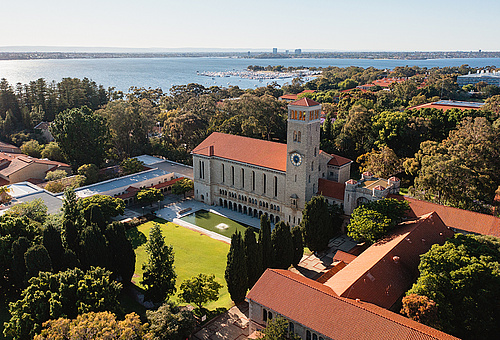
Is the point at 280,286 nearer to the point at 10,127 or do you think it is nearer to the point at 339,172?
the point at 339,172

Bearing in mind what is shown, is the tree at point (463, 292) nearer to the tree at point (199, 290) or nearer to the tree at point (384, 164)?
the tree at point (199, 290)

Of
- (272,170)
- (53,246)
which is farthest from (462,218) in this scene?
(53,246)

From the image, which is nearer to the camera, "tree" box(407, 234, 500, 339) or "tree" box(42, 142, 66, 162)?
"tree" box(407, 234, 500, 339)

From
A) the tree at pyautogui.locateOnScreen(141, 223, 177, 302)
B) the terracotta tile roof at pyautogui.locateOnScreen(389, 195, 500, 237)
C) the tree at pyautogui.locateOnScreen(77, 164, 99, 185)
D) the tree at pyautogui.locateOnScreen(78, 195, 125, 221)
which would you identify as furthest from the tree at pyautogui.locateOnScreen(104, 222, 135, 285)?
the tree at pyautogui.locateOnScreen(77, 164, 99, 185)

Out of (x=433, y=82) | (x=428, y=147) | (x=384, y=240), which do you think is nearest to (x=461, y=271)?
(x=384, y=240)

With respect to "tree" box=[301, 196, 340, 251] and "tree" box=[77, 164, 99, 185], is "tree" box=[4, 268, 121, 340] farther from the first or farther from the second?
"tree" box=[77, 164, 99, 185]

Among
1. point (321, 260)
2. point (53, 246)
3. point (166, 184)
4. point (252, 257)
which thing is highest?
point (53, 246)

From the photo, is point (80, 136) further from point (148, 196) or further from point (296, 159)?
point (296, 159)
